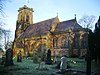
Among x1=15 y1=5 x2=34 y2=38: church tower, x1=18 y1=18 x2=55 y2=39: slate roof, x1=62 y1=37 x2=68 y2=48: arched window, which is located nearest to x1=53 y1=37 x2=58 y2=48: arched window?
x1=62 y1=37 x2=68 y2=48: arched window

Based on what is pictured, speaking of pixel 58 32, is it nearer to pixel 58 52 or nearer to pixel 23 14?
pixel 58 52

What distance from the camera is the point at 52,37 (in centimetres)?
5003

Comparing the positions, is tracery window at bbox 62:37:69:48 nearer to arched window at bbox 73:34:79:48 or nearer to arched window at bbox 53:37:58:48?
arched window at bbox 73:34:79:48

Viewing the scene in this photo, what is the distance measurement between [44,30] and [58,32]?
5052 mm

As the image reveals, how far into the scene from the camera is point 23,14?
6431 centimetres

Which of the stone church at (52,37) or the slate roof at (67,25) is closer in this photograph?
the stone church at (52,37)

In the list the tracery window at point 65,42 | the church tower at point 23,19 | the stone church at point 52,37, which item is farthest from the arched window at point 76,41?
the church tower at point 23,19

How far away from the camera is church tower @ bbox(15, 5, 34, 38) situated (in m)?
64.3

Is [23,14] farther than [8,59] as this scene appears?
Yes

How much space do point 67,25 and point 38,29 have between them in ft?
35.6

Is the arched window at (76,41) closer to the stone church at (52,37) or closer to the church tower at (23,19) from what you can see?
the stone church at (52,37)

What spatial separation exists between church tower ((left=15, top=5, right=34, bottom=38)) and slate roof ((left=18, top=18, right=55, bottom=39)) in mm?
2414

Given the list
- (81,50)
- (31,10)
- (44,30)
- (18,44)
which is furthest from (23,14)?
(81,50)

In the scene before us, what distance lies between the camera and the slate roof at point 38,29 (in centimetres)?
5162
